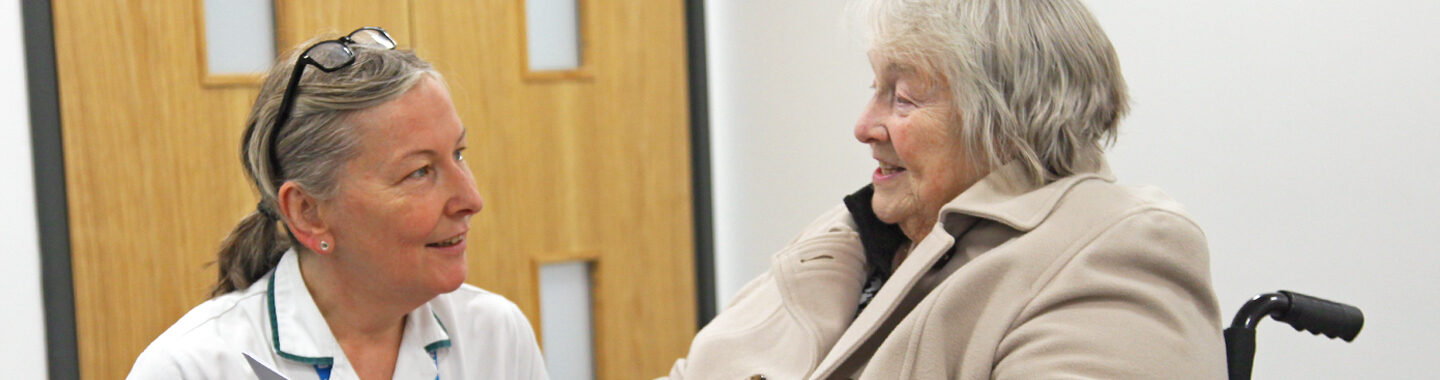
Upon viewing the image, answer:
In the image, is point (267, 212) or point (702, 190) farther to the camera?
point (702, 190)

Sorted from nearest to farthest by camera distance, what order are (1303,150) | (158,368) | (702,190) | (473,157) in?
1. (158,368)
2. (1303,150)
3. (473,157)
4. (702,190)

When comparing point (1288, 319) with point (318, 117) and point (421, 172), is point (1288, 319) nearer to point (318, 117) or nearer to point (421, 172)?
point (421, 172)

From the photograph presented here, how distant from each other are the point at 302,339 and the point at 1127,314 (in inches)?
34.3

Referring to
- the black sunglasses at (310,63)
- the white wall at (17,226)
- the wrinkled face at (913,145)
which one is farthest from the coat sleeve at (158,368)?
the white wall at (17,226)

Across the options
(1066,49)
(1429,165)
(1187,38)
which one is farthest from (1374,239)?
(1066,49)

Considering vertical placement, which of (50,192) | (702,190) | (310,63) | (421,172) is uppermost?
(310,63)

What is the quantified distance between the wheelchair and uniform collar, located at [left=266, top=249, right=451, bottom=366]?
0.96 m

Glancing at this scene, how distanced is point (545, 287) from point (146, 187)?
34.6 inches

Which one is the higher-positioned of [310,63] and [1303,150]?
[310,63]

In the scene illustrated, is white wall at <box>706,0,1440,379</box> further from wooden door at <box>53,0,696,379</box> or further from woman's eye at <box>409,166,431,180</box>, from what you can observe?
wooden door at <box>53,0,696,379</box>

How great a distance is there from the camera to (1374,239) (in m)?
1.45

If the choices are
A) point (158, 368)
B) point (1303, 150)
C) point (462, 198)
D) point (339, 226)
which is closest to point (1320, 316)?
point (1303, 150)

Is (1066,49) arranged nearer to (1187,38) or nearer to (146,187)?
(1187,38)

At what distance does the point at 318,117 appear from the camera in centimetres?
125
